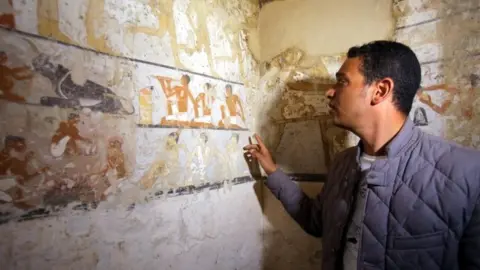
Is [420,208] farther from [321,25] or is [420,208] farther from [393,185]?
[321,25]

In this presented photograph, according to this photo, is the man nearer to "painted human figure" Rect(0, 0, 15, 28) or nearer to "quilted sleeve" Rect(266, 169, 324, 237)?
"quilted sleeve" Rect(266, 169, 324, 237)

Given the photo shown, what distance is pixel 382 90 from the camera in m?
0.90

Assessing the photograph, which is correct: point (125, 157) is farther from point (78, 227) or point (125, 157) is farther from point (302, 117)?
point (302, 117)

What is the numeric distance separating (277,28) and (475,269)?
46.9 inches

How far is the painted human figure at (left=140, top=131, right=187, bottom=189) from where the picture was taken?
90 centimetres

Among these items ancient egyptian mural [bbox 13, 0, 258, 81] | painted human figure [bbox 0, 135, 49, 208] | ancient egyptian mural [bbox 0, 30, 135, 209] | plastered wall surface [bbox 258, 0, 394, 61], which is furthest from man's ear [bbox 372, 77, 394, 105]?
painted human figure [bbox 0, 135, 49, 208]

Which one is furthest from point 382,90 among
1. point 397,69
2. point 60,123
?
point 60,123

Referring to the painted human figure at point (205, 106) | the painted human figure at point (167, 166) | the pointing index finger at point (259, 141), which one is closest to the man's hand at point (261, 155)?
the pointing index finger at point (259, 141)

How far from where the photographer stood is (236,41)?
1.32 metres

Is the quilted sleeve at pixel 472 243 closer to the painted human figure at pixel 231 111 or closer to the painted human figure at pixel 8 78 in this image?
the painted human figure at pixel 231 111

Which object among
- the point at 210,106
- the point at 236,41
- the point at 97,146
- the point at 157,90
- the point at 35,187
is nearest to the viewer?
the point at 35,187

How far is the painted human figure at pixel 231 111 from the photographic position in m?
1.21

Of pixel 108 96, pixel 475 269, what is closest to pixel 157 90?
pixel 108 96

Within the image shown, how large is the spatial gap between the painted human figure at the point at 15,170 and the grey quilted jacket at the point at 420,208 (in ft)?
2.87
